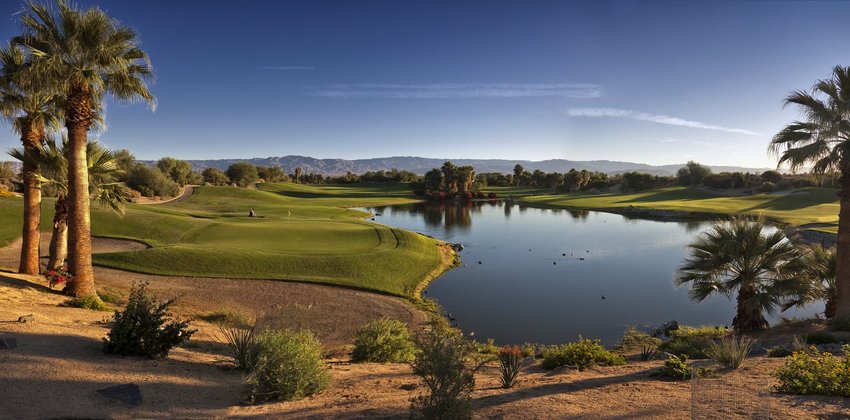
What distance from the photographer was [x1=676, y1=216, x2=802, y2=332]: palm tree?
16.1 meters

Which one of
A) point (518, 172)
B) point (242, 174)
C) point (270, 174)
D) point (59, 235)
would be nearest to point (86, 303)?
point (59, 235)

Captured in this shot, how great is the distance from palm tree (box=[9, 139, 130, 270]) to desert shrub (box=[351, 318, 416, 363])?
643 inches

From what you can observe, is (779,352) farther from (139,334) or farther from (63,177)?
(63,177)

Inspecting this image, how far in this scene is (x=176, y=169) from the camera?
9550 cm

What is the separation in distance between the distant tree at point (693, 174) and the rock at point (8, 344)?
149 meters

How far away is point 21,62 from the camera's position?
668 inches

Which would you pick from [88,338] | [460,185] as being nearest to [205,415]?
[88,338]

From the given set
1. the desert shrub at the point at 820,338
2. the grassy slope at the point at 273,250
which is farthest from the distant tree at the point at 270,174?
the desert shrub at the point at 820,338

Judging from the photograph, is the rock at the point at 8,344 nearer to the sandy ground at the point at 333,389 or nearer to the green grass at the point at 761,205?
the sandy ground at the point at 333,389

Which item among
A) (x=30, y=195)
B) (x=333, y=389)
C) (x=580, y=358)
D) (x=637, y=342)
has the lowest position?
(x=637, y=342)

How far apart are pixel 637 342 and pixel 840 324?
22.9ft

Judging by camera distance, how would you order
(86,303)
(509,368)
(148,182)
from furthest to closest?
(148,182), (86,303), (509,368)

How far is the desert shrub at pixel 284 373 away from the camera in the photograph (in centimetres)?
876

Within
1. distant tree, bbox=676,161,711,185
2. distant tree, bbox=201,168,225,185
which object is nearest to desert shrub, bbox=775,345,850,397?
distant tree, bbox=201,168,225,185
